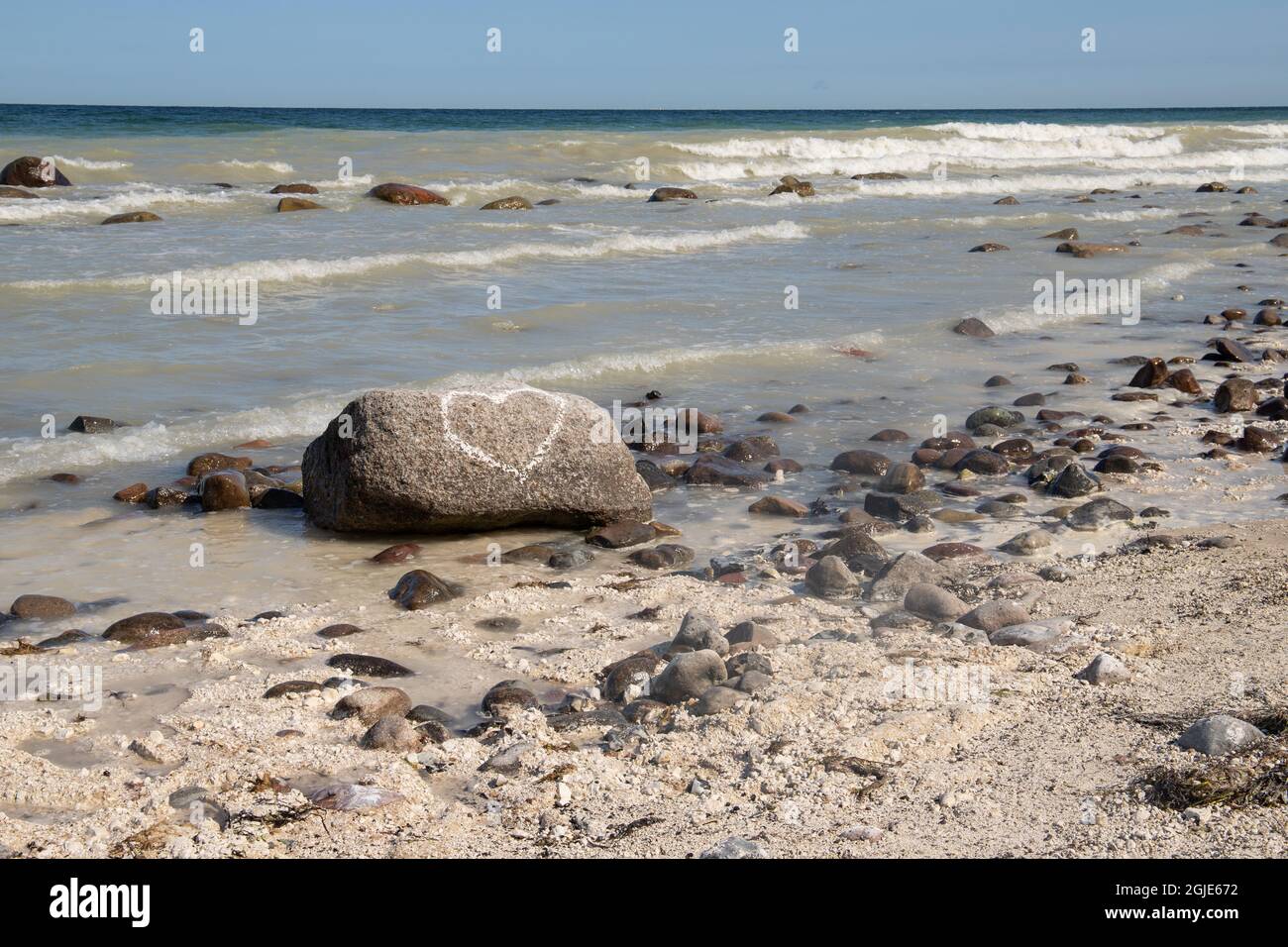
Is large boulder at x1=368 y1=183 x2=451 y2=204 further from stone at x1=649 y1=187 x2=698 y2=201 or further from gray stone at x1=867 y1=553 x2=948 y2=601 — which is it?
gray stone at x1=867 y1=553 x2=948 y2=601

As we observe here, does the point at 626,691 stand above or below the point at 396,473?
below

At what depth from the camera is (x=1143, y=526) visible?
520 cm

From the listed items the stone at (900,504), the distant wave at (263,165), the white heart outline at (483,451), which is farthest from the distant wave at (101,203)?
the stone at (900,504)

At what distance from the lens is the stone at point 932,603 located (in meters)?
4.13

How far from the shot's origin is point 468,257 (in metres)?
12.5

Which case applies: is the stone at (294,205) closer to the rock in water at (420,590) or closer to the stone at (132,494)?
the stone at (132,494)

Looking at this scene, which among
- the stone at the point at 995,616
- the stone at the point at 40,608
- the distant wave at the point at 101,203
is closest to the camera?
the stone at the point at 995,616

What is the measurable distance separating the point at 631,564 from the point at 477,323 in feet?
16.5

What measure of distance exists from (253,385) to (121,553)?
273 centimetres

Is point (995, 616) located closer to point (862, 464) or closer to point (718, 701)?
point (718, 701)

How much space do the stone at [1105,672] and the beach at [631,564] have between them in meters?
0.02
